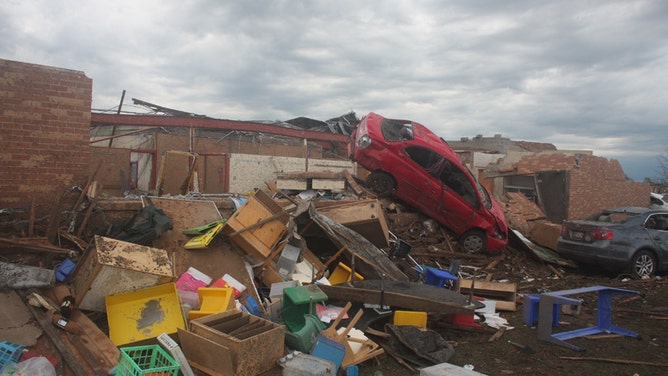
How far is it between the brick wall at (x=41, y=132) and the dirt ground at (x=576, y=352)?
4.71 meters

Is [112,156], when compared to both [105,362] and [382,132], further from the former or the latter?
[105,362]

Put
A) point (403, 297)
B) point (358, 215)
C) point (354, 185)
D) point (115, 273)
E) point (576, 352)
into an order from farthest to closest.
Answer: point (354, 185), point (358, 215), point (403, 297), point (576, 352), point (115, 273)

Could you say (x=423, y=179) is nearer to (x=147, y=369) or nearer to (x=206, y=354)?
(x=206, y=354)

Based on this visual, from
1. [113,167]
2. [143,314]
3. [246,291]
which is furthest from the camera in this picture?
[113,167]

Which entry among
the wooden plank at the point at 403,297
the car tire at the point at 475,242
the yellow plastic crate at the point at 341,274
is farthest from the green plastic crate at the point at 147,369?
the car tire at the point at 475,242

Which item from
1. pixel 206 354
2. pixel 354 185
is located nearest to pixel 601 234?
pixel 354 185

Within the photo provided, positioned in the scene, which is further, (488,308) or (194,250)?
(488,308)

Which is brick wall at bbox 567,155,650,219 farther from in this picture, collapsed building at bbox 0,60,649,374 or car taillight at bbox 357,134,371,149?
collapsed building at bbox 0,60,649,374

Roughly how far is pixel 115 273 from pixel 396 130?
8.71 metres

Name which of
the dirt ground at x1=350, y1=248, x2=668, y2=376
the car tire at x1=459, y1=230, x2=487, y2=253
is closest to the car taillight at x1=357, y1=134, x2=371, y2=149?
the car tire at x1=459, y1=230, x2=487, y2=253

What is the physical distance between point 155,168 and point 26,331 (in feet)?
38.8

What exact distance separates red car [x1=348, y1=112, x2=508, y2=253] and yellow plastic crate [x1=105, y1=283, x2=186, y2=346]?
23.1 ft

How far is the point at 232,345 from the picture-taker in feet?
12.4

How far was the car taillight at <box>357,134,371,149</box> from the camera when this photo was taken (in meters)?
10.8
